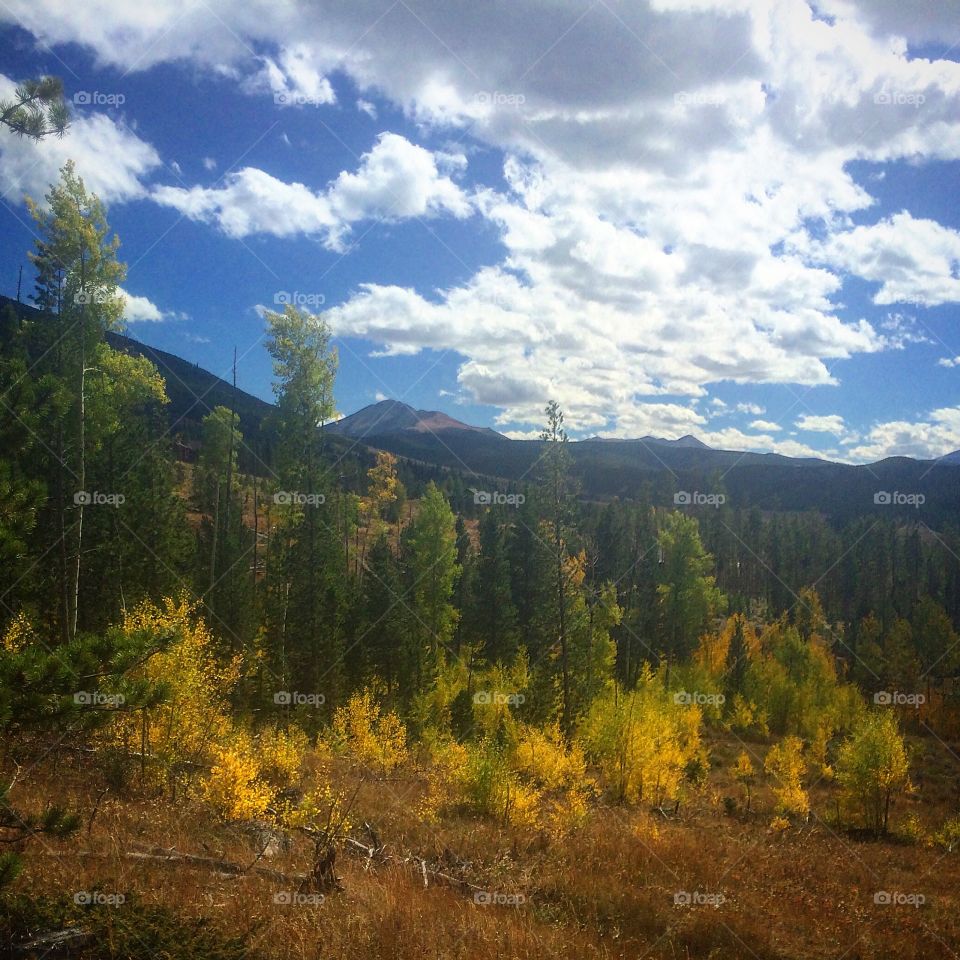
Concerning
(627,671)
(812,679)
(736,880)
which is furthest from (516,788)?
(812,679)

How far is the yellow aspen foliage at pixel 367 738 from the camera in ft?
74.9

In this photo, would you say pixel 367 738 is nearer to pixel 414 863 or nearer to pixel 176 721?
pixel 176 721

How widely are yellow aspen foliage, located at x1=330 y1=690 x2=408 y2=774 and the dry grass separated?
1244 millimetres

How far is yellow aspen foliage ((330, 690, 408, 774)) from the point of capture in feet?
74.9

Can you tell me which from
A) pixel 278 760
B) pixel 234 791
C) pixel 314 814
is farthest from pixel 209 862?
pixel 278 760

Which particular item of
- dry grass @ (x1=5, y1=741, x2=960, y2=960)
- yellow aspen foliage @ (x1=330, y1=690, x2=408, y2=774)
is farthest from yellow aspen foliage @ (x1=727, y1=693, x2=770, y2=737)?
yellow aspen foliage @ (x1=330, y1=690, x2=408, y2=774)

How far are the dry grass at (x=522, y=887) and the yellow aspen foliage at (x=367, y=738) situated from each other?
1.24 meters

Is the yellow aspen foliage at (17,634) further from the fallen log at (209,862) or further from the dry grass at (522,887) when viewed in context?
the fallen log at (209,862)

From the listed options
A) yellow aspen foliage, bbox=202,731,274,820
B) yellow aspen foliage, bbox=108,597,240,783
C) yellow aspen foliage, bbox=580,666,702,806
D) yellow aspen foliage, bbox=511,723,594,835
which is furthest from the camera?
yellow aspen foliage, bbox=580,666,702,806

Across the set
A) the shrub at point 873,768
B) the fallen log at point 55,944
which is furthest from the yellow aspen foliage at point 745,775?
the fallen log at point 55,944

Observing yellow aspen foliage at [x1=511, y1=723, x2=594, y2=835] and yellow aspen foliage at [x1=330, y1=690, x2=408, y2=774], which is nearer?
yellow aspen foliage at [x1=511, y1=723, x2=594, y2=835]

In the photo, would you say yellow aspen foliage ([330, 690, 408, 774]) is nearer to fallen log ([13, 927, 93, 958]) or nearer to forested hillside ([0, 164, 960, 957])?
forested hillside ([0, 164, 960, 957])

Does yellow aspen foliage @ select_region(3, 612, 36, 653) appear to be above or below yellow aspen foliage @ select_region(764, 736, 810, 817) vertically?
above

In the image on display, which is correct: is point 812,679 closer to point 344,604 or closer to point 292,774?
point 344,604
